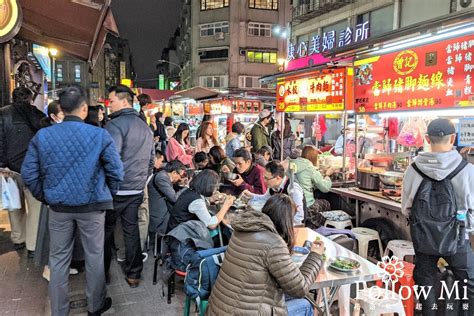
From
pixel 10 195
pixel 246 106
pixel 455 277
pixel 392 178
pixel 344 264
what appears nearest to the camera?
pixel 344 264

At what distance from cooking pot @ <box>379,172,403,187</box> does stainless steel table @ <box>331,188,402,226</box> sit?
1.17 feet

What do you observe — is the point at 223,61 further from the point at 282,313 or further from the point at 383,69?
the point at 282,313

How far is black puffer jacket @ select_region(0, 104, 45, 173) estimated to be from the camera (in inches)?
206

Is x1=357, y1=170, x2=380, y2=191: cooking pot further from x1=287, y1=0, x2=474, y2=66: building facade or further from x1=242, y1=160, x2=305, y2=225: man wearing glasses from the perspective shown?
x1=287, y1=0, x2=474, y2=66: building facade

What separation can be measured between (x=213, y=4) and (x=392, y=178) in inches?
1388

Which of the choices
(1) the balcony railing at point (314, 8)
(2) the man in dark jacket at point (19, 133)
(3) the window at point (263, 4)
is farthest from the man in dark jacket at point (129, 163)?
(3) the window at point (263, 4)

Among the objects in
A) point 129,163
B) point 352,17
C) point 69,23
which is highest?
point 352,17

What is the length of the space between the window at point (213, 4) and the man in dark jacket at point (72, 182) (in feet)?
117

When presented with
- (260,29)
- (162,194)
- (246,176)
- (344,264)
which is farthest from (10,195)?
(260,29)

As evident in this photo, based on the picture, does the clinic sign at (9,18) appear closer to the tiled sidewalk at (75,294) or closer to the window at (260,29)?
the tiled sidewalk at (75,294)

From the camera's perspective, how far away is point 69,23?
7.07m

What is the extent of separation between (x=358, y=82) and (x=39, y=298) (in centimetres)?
555

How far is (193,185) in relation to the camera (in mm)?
4262

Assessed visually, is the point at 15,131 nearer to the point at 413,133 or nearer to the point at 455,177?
the point at 455,177
